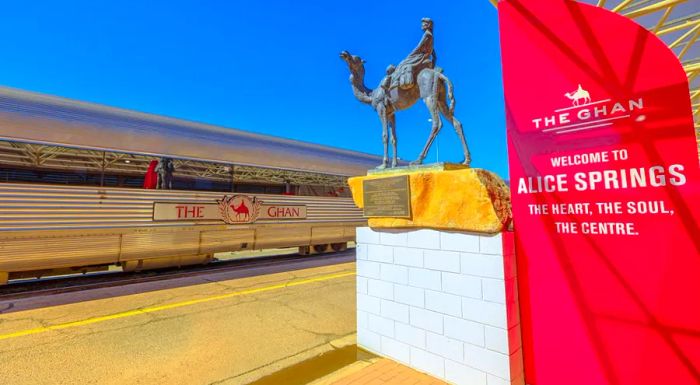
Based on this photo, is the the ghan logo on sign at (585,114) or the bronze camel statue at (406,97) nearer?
the the ghan logo on sign at (585,114)

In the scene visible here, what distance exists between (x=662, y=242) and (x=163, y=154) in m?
10.8

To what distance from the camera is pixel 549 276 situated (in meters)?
2.49

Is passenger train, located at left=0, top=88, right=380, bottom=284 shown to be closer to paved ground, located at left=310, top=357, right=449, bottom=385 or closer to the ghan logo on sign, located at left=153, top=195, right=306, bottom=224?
the ghan logo on sign, located at left=153, top=195, right=306, bottom=224

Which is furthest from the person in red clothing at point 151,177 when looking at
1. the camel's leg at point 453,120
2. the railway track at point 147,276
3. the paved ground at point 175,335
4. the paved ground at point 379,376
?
the camel's leg at point 453,120

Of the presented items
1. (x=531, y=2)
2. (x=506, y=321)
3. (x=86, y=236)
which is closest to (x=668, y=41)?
(x=531, y=2)

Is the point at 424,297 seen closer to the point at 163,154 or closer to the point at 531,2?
the point at 531,2

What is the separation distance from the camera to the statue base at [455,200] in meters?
2.78

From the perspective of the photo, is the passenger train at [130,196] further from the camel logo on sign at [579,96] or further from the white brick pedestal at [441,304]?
the camel logo on sign at [579,96]

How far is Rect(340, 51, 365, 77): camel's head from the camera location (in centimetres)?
490

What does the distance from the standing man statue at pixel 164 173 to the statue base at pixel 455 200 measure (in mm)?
8309

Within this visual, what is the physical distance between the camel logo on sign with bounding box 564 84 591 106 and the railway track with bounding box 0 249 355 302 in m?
8.50

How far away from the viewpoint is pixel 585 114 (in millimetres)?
2273

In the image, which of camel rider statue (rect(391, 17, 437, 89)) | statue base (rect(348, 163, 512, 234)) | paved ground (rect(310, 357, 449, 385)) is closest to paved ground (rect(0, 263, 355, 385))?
paved ground (rect(310, 357, 449, 385))

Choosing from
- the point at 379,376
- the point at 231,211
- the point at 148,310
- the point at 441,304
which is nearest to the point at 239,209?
the point at 231,211
